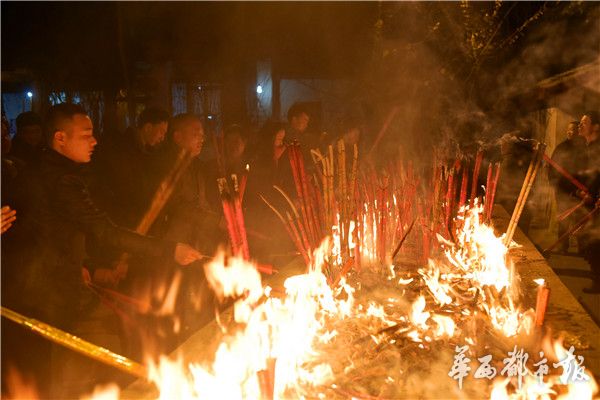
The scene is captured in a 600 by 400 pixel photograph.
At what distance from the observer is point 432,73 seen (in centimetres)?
861

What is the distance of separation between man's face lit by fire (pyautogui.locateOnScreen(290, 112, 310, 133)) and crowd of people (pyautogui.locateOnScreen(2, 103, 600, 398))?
16mm

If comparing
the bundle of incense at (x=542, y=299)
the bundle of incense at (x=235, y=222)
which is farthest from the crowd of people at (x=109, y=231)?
the bundle of incense at (x=542, y=299)

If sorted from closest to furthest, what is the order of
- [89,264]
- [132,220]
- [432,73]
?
[89,264], [132,220], [432,73]

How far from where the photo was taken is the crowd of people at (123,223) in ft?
10.6

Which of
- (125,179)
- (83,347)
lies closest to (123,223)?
(125,179)

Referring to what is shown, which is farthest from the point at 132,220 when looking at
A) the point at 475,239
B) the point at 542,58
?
the point at 542,58

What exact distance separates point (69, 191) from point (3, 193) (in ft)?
1.25

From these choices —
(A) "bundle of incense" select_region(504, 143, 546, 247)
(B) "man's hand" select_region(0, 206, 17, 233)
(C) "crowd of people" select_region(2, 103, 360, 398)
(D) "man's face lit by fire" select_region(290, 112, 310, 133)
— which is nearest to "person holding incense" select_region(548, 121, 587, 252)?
(A) "bundle of incense" select_region(504, 143, 546, 247)

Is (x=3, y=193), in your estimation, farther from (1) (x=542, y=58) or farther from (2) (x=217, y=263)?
(1) (x=542, y=58)

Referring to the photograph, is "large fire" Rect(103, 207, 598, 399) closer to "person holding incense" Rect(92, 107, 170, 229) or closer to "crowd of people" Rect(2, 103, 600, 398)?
"crowd of people" Rect(2, 103, 600, 398)

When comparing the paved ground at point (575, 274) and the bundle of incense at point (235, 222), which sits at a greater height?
the bundle of incense at point (235, 222)

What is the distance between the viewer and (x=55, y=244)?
3.31 metres

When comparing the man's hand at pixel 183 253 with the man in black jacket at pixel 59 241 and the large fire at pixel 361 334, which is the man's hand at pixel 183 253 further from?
the large fire at pixel 361 334

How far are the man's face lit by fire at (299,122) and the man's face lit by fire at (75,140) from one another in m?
3.58
